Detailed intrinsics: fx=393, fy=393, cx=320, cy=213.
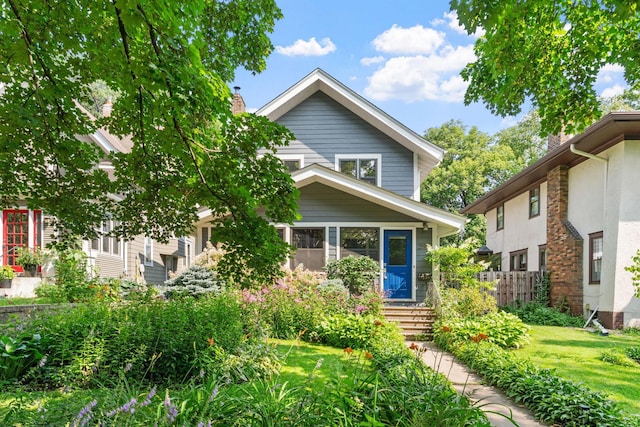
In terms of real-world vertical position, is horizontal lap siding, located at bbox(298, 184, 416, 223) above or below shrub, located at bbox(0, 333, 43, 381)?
above

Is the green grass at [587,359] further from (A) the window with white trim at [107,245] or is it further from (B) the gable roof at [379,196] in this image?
(A) the window with white trim at [107,245]

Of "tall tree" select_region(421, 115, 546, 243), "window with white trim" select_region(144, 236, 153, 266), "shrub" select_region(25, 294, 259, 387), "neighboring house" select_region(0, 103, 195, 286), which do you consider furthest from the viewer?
"tall tree" select_region(421, 115, 546, 243)

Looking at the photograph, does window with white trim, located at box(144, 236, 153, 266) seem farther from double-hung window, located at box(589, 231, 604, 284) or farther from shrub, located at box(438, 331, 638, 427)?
double-hung window, located at box(589, 231, 604, 284)

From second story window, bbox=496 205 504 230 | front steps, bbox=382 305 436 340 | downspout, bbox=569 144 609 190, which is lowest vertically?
front steps, bbox=382 305 436 340

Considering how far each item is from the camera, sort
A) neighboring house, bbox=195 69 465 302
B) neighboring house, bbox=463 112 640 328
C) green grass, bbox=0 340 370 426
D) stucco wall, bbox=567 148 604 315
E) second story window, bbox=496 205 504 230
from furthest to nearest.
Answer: second story window, bbox=496 205 504 230 < neighboring house, bbox=195 69 465 302 < stucco wall, bbox=567 148 604 315 < neighboring house, bbox=463 112 640 328 < green grass, bbox=0 340 370 426

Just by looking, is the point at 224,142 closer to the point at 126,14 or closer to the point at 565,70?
the point at 126,14

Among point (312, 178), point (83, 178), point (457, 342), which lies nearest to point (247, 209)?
point (83, 178)

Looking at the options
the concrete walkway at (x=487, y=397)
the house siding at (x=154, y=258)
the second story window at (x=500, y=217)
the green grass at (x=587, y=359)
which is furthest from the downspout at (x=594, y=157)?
the house siding at (x=154, y=258)

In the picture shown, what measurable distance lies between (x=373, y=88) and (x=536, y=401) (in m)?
60.0

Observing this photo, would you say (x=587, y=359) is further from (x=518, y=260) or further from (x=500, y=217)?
(x=500, y=217)

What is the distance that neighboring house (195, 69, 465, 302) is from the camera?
1240 cm

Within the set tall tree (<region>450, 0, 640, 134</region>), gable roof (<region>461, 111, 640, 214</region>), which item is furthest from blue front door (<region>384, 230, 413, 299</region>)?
tall tree (<region>450, 0, 640, 134</region>)

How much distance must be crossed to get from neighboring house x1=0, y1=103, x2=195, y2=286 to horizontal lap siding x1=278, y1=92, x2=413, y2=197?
5811mm

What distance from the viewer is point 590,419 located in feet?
13.1
